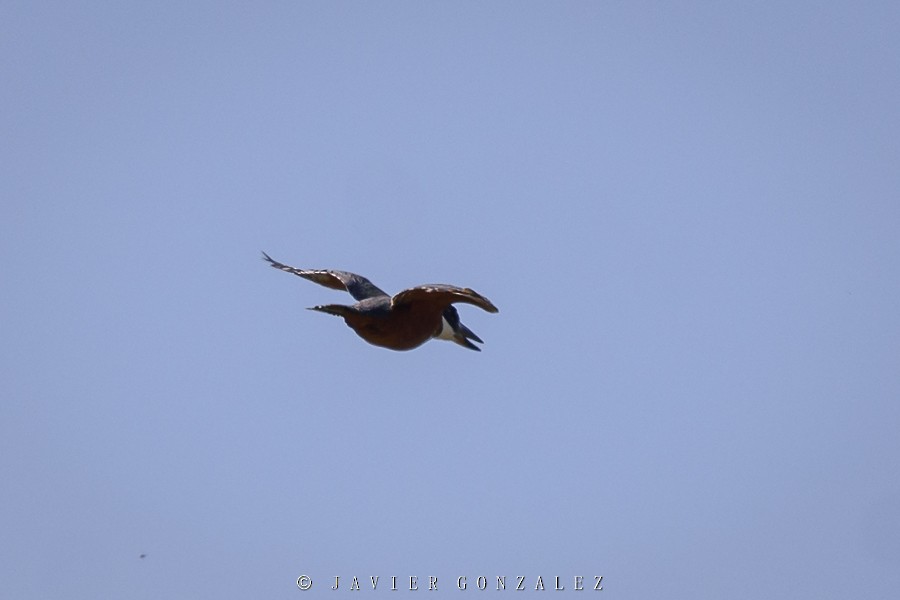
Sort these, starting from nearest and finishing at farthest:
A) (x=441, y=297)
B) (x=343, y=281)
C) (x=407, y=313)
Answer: (x=441, y=297)
(x=407, y=313)
(x=343, y=281)

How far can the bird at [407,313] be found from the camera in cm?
1823

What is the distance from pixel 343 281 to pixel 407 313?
2400 millimetres

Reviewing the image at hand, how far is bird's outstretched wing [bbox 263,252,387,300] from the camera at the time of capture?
20.9 metres

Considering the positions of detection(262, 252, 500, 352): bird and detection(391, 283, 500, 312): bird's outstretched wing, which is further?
detection(262, 252, 500, 352): bird

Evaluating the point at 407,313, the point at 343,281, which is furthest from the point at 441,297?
the point at 343,281

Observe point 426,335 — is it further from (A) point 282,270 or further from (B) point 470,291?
(A) point 282,270

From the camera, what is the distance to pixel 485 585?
23.2 m

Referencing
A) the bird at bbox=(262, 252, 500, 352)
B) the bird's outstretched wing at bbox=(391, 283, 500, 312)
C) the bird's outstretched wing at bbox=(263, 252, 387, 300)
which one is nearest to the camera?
the bird's outstretched wing at bbox=(391, 283, 500, 312)

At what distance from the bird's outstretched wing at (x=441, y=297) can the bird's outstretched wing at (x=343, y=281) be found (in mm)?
1655

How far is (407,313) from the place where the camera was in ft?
63.0

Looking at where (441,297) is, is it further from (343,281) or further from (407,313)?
(343,281)

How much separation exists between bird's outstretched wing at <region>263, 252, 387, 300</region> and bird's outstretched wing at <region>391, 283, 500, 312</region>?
1655 millimetres

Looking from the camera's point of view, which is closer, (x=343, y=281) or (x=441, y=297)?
(x=441, y=297)

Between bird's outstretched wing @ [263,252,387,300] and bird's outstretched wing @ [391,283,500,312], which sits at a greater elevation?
bird's outstretched wing @ [263,252,387,300]
